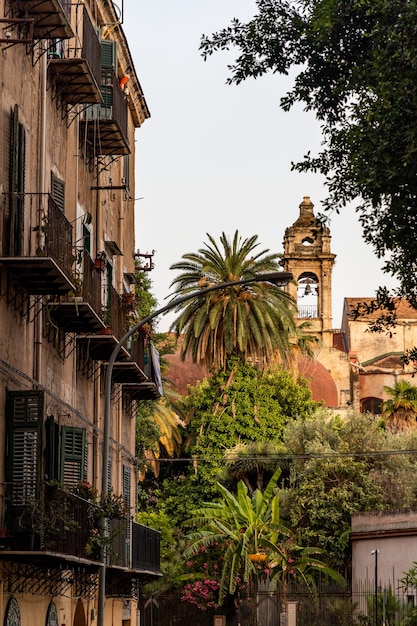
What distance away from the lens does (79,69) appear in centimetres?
2348

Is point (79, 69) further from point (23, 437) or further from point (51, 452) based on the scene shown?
point (23, 437)

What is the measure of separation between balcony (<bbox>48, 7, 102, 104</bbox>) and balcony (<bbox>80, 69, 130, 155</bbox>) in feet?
4.83

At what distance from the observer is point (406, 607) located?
42.3 meters

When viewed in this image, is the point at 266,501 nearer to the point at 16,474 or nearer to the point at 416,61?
the point at 16,474

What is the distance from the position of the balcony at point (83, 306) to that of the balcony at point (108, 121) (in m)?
3.44

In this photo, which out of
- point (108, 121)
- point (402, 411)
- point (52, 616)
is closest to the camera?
point (52, 616)

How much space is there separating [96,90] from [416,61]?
942 centimetres

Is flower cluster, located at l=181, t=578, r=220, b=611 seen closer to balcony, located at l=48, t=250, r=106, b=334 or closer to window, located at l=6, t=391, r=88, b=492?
balcony, located at l=48, t=250, r=106, b=334

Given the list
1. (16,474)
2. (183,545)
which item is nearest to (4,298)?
(16,474)

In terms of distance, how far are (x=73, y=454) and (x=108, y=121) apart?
23.4 feet

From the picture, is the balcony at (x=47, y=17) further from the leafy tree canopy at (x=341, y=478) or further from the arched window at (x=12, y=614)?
the leafy tree canopy at (x=341, y=478)

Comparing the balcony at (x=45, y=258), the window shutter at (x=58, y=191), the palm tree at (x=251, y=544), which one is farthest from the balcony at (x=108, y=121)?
the palm tree at (x=251, y=544)

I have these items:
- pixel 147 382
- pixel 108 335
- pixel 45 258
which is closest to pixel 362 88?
pixel 45 258

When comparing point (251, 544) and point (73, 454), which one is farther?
point (251, 544)
